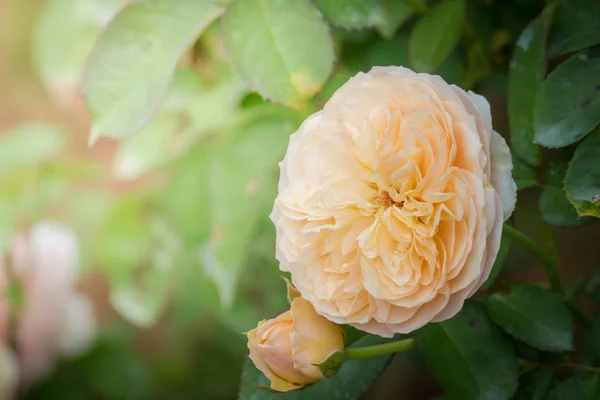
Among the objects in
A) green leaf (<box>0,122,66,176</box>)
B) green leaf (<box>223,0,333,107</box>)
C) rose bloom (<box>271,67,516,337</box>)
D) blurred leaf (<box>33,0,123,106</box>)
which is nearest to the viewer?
rose bloom (<box>271,67,516,337</box>)

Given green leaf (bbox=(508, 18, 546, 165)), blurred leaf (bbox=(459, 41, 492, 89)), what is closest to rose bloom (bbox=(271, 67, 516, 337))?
green leaf (bbox=(508, 18, 546, 165))

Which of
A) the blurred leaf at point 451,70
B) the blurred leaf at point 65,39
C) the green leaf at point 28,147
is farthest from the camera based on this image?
the green leaf at point 28,147

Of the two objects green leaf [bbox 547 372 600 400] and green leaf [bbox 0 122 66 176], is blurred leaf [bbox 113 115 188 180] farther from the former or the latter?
green leaf [bbox 547 372 600 400]

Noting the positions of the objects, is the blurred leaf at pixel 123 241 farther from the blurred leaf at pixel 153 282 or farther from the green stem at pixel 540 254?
the green stem at pixel 540 254

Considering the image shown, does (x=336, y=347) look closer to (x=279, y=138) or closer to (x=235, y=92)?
(x=279, y=138)

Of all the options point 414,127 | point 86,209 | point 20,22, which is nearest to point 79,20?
point 86,209

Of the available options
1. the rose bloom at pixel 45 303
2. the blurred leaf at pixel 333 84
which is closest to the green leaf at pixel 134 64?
the blurred leaf at pixel 333 84
